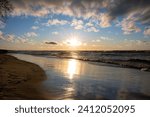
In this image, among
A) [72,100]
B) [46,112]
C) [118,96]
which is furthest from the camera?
[118,96]

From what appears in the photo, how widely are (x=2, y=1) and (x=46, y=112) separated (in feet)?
41.2

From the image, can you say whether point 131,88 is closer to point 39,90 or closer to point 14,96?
point 39,90

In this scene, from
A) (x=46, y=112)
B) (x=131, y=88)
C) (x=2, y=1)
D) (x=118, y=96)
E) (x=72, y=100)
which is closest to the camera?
(x=46, y=112)

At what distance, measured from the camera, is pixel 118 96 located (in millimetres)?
8266

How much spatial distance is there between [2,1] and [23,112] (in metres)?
12.2

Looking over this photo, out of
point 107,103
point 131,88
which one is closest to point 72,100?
point 107,103

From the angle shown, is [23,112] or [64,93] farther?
[64,93]

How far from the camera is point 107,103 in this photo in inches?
278

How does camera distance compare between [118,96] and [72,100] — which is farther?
[118,96]

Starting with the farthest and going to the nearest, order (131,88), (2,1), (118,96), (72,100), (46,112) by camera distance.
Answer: (2,1) → (131,88) → (118,96) → (72,100) → (46,112)

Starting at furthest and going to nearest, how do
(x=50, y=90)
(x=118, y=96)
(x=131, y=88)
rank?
(x=131, y=88)
(x=50, y=90)
(x=118, y=96)

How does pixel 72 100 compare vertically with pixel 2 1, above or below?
below

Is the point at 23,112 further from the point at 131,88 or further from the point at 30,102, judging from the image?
the point at 131,88

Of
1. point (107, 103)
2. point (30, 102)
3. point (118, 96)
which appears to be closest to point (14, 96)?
point (30, 102)
